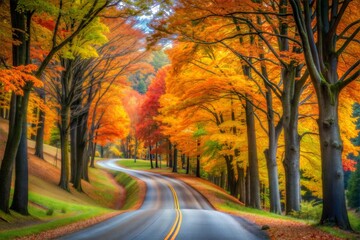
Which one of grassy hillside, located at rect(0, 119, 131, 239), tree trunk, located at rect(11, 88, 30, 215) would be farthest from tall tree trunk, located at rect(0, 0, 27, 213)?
grassy hillside, located at rect(0, 119, 131, 239)

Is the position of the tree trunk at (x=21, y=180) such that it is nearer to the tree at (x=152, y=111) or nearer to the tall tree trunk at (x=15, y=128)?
the tall tree trunk at (x=15, y=128)

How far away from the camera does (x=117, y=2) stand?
1478 centimetres

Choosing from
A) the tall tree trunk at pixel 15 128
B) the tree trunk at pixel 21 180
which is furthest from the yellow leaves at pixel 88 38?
the tree trunk at pixel 21 180

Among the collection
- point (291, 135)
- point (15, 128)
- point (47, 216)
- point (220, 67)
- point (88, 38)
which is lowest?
point (47, 216)

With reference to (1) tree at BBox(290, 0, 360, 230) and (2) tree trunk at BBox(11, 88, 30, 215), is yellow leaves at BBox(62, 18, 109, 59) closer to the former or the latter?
(2) tree trunk at BBox(11, 88, 30, 215)

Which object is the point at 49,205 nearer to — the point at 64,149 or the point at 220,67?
the point at 64,149

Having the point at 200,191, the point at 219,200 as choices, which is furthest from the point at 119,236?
the point at 200,191

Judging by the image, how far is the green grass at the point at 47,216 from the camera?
11.6 m

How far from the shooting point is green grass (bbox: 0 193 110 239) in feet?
38.0

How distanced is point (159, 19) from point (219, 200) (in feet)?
54.6

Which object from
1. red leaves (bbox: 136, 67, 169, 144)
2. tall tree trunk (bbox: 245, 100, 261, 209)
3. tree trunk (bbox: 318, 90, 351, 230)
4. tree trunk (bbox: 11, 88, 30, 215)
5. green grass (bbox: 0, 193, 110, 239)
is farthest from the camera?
red leaves (bbox: 136, 67, 169, 144)

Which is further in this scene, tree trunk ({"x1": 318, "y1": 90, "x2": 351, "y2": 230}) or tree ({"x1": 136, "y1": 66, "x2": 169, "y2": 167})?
tree ({"x1": 136, "y1": 66, "x2": 169, "y2": 167})

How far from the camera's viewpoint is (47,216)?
16.7m

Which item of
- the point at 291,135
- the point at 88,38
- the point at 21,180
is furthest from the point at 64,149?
the point at 291,135
